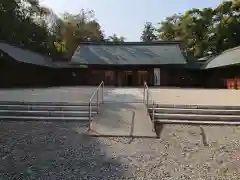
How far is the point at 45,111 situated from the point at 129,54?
19.6 m

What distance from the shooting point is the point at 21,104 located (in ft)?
29.4

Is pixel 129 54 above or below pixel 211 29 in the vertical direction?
below

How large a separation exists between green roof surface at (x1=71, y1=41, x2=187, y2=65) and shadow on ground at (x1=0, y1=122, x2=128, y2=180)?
62.1ft

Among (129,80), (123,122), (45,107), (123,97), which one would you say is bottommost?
(123,122)

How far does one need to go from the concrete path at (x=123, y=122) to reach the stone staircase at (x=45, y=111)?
50 centimetres

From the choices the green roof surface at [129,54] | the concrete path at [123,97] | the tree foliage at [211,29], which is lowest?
the concrete path at [123,97]

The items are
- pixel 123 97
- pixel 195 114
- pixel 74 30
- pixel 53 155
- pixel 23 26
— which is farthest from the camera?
pixel 74 30

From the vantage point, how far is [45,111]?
837cm

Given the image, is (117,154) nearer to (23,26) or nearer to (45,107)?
(45,107)

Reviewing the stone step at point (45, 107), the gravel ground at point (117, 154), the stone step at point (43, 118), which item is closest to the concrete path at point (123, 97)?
the stone step at point (45, 107)

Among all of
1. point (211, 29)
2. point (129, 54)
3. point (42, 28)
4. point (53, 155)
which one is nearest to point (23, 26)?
point (42, 28)

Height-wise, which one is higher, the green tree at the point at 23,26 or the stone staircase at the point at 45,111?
the green tree at the point at 23,26

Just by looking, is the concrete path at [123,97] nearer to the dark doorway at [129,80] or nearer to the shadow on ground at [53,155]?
the shadow on ground at [53,155]

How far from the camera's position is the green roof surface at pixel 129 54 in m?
25.6
